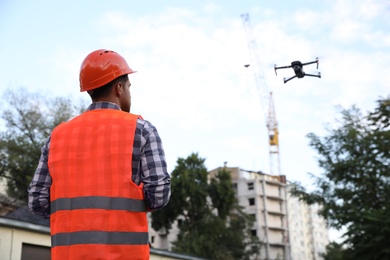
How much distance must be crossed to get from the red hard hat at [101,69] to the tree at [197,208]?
4204 cm

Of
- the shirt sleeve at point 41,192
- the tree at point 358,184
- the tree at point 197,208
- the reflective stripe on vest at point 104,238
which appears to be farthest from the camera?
the tree at point 197,208

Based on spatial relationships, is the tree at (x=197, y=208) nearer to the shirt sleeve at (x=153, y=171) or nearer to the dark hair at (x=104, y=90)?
the dark hair at (x=104, y=90)

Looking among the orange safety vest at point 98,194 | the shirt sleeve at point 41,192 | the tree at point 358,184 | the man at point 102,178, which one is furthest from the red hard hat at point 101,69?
the tree at point 358,184

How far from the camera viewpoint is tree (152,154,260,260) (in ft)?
149

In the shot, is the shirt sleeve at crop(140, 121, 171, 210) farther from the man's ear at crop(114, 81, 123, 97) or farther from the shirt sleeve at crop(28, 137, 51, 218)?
the shirt sleeve at crop(28, 137, 51, 218)

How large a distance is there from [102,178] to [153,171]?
0.22 meters

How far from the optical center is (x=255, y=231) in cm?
9344

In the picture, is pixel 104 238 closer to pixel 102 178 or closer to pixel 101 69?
pixel 102 178

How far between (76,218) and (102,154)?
294 millimetres

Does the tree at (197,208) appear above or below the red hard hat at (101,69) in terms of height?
above

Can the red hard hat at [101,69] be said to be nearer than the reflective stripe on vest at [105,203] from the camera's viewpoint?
No

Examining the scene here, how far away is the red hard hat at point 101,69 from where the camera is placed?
7.99 feet

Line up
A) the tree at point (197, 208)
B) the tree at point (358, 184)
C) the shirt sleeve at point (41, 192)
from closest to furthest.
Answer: the shirt sleeve at point (41, 192) → the tree at point (358, 184) → the tree at point (197, 208)

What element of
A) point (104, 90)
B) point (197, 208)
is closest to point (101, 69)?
point (104, 90)
